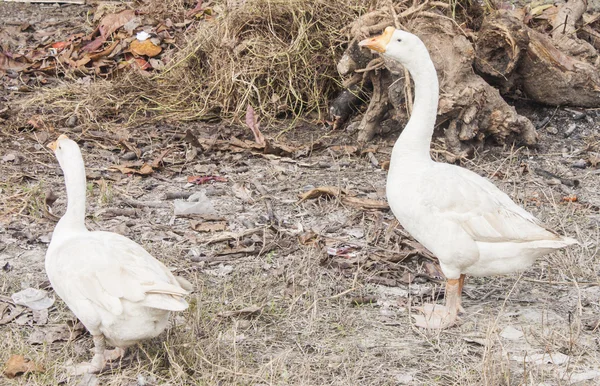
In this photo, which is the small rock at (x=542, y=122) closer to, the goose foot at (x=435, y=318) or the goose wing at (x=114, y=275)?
the goose foot at (x=435, y=318)

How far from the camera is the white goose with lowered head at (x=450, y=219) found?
4219 mm

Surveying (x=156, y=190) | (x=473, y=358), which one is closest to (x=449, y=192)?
(x=473, y=358)

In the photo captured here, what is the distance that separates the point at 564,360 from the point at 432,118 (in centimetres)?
144

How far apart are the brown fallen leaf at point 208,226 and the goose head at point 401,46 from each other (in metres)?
1.69

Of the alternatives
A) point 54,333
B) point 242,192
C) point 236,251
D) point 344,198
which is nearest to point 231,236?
point 236,251

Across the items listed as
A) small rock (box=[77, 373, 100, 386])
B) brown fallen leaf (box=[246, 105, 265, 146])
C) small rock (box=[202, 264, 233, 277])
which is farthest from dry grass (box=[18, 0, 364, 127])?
small rock (box=[77, 373, 100, 386])

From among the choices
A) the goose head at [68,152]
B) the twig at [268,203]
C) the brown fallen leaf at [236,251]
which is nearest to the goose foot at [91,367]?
the goose head at [68,152]

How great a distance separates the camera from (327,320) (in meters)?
4.30

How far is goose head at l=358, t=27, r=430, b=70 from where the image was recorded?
4309mm

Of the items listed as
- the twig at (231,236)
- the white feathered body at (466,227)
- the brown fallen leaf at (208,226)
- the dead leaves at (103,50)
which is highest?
the white feathered body at (466,227)

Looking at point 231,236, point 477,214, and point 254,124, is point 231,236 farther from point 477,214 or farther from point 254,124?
point 254,124

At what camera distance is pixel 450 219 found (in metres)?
4.26

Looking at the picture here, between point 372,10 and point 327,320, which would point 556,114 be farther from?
point 327,320

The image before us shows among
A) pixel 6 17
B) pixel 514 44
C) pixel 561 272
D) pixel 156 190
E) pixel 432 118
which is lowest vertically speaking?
pixel 6 17
